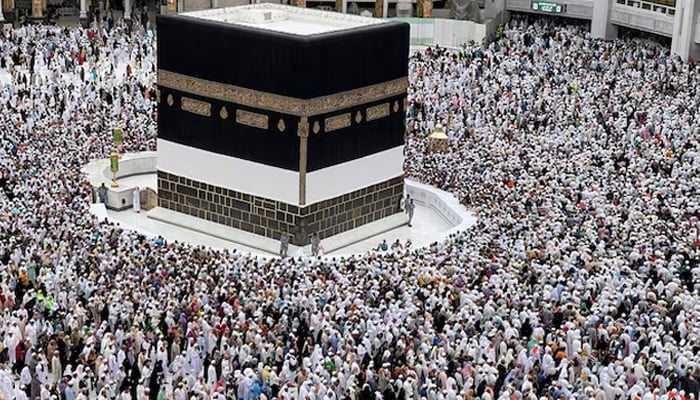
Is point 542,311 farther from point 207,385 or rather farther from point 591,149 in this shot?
point 591,149

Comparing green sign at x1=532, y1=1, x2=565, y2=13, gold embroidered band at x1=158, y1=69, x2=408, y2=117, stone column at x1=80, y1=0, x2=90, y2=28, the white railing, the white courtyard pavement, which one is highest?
the white railing

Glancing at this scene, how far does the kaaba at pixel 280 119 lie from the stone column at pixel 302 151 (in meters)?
0.02

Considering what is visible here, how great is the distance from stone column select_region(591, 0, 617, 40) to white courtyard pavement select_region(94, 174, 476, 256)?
21567 millimetres

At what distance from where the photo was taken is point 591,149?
105 feet

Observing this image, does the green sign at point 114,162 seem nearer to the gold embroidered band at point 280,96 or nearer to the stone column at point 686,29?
the gold embroidered band at point 280,96

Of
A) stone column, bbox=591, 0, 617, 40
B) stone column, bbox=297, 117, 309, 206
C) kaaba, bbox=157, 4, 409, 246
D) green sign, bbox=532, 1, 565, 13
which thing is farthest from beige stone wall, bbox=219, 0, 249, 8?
stone column, bbox=297, 117, 309, 206

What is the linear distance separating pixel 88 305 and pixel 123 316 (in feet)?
2.81

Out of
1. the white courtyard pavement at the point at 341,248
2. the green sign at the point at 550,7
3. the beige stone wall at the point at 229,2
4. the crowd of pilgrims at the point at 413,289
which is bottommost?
the white courtyard pavement at the point at 341,248

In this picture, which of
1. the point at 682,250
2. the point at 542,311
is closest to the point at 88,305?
the point at 542,311

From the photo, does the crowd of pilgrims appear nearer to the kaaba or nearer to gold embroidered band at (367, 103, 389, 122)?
the kaaba

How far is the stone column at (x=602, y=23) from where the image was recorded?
50531mm

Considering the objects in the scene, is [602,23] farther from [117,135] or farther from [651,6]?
[117,135]

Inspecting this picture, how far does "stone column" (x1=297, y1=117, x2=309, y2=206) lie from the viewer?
27.3 metres

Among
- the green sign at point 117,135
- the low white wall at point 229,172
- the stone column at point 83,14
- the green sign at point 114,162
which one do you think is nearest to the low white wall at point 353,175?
the low white wall at point 229,172
